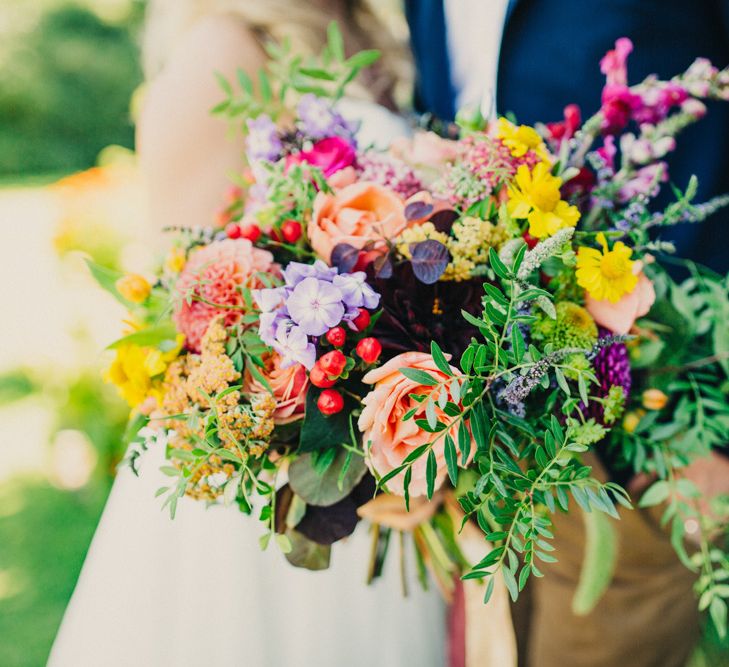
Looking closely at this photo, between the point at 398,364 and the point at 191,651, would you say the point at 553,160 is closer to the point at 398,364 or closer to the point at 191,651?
the point at 398,364

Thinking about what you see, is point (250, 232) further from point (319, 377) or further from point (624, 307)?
point (624, 307)

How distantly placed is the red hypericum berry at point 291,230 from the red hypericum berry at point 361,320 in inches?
5.8

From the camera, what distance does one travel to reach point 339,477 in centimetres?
66

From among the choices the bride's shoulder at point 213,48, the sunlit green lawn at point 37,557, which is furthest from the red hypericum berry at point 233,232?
the sunlit green lawn at point 37,557

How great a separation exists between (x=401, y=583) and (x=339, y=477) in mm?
484

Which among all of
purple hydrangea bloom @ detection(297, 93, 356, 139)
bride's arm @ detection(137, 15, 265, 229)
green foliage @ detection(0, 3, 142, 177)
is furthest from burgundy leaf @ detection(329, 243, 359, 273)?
green foliage @ detection(0, 3, 142, 177)

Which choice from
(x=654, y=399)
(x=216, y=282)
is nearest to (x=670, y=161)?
(x=654, y=399)

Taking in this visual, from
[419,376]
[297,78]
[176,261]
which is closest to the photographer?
[419,376]

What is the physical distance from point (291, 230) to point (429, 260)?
0.57 feet

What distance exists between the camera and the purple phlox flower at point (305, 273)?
1.97 ft

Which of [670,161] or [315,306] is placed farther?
[670,161]

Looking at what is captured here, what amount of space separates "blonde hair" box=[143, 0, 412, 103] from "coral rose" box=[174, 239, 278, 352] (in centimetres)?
57

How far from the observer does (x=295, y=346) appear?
0.58m

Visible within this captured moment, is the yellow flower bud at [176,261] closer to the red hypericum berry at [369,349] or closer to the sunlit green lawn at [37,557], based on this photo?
the red hypericum berry at [369,349]
